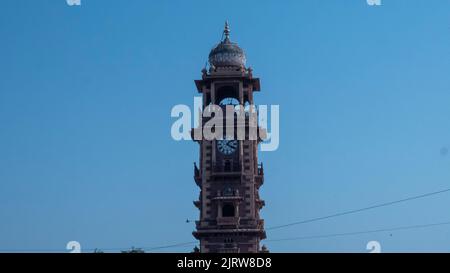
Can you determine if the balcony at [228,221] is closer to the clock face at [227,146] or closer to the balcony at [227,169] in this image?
the balcony at [227,169]

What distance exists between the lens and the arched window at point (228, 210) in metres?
99.0

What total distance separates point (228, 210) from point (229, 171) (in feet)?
14.5

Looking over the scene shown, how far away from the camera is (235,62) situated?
104625 mm

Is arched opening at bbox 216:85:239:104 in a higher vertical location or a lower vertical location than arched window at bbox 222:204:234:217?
higher

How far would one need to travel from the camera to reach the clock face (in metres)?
101

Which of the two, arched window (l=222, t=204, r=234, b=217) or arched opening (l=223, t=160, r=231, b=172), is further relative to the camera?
arched opening (l=223, t=160, r=231, b=172)

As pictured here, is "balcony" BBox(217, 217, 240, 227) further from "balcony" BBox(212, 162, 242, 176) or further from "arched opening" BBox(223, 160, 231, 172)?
"arched opening" BBox(223, 160, 231, 172)

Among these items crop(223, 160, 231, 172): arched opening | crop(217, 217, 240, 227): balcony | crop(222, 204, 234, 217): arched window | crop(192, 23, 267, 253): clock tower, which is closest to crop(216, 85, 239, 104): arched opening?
crop(192, 23, 267, 253): clock tower
